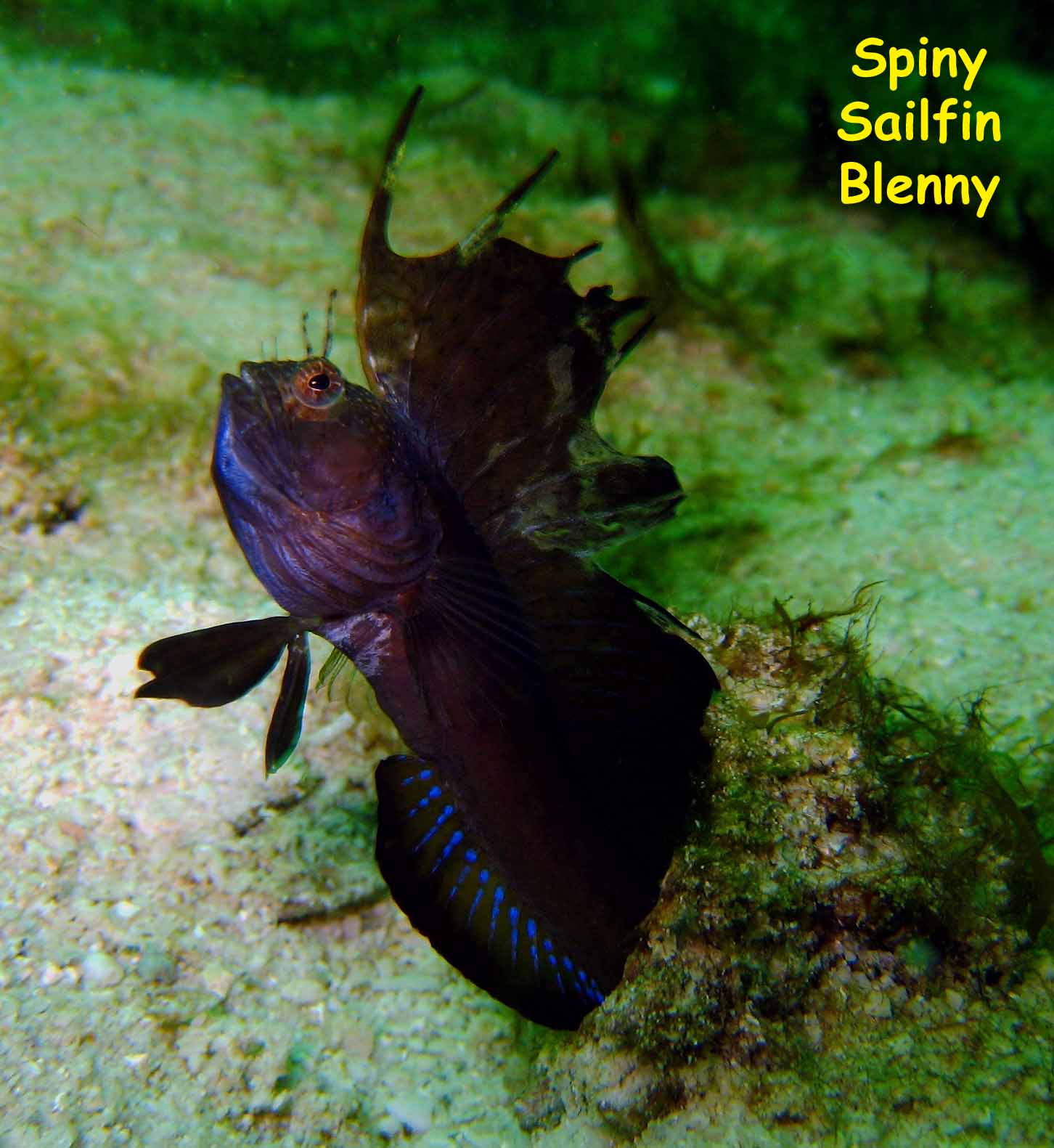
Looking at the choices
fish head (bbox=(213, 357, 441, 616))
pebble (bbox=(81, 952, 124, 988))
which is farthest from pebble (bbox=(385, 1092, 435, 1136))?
fish head (bbox=(213, 357, 441, 616))

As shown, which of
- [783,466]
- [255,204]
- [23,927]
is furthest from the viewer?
[255,204]

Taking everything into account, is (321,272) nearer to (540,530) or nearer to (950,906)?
(540,530)

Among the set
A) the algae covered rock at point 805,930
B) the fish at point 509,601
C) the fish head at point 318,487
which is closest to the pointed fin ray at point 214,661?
the fish at point 509,601

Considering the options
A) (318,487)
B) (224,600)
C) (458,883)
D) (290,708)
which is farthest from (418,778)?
(224,600)

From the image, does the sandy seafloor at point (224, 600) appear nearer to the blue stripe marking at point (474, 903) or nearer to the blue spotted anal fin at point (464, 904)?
the blue spotted anal fin at point (464, 904)

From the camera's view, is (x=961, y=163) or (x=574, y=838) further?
(x=961, y=163)

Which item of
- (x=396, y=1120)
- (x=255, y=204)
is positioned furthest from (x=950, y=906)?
(x=255, y=204)

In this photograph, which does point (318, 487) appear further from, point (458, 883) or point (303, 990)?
point (303, 990)
